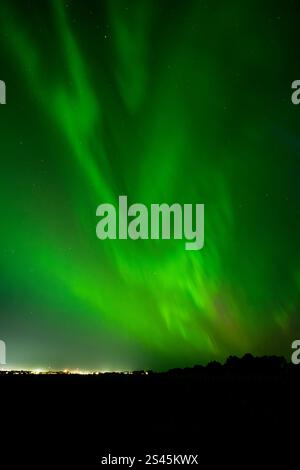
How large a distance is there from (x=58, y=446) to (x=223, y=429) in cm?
844

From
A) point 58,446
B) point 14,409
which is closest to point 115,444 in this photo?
point 58,446

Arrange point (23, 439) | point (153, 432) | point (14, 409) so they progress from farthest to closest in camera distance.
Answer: point (14, 409) → point (153, 432) → point (23, 439)

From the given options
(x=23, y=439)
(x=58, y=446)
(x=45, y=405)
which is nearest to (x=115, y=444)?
(x=58, y=446)

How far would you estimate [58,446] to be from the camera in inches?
847

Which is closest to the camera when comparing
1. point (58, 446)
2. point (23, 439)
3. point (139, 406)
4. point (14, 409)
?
point (58, 446)

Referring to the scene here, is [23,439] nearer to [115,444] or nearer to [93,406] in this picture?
[115,444]

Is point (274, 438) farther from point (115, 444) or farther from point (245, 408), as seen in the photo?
point (245, 408)

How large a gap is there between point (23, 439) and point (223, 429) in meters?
9.50

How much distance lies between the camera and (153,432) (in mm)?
24938

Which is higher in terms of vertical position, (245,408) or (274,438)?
(245,408)

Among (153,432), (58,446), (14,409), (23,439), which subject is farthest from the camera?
(14,409)
